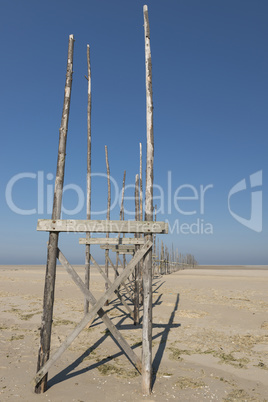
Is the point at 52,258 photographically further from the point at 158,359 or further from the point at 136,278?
the point at 136,278

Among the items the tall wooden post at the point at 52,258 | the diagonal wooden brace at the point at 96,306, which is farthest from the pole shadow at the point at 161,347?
the tall wooden post at the point at 52,258

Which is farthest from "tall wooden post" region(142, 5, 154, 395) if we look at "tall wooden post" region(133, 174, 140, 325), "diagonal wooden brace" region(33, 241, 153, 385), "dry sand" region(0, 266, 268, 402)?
"tall wooden post" region(133, 174, 140, 325)

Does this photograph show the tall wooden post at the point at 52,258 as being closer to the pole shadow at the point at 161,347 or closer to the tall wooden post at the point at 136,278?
the pole shadow at the point at 161,347

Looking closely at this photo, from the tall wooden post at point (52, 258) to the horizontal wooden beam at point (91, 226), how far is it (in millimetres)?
186

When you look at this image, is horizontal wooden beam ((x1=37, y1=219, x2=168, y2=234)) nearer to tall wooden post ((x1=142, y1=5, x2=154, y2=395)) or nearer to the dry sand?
tall wooden post ((x1=142, y1=5, x2=154, y2=395))

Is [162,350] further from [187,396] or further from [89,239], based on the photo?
[89,239]

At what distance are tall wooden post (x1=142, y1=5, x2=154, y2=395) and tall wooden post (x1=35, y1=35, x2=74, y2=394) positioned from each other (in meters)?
1.65

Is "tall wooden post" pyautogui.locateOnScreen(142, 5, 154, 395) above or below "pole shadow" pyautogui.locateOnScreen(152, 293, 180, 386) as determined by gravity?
above

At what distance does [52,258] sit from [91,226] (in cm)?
90

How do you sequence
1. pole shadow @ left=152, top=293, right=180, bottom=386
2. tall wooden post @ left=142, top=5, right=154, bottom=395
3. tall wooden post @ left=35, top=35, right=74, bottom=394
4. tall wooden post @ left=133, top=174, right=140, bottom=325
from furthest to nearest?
tall wooden post @ left=133, top=174, right=140, bottom=325, pole shadow @ left=152, top=293, right=180, bottom=386, tall wooden post @ left=142, top=5, right=154, bottom=395, tall wooden post @ left=35, top=35, right=74, bottom=394

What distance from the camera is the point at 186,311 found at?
39.4ft

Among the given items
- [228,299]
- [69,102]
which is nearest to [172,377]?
[69,102]

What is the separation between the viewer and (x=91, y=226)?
16.7ft

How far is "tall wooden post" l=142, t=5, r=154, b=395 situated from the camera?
16.3 ft
